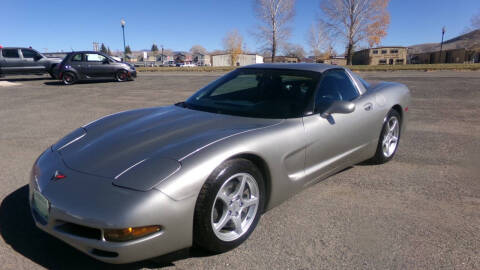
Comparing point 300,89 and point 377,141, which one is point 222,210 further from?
point 377,141

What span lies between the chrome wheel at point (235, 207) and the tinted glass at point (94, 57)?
48.0ft

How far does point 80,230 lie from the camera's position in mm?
1957

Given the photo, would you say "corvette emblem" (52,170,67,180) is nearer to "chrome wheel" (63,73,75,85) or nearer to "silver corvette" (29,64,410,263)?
"silver corvette" (29,64,410,263)

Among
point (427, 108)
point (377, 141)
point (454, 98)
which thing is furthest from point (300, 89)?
point (454, 98)

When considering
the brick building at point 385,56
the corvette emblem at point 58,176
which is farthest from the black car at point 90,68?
the brick building at point 385,56

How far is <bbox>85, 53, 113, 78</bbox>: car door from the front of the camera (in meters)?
14.9

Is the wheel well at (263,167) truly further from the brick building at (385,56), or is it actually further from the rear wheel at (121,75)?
the brick building at (385,56)

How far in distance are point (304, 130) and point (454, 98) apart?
27.1 feet

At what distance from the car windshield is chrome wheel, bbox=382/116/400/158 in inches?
51.9

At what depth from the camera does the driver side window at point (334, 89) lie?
324cm

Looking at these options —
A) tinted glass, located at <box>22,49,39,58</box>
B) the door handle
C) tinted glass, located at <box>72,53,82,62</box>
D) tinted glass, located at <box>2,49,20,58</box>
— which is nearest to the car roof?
the door handle

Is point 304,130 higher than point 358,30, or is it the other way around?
point 358,30

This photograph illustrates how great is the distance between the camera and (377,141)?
3852 mm

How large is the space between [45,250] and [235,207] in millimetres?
1349
